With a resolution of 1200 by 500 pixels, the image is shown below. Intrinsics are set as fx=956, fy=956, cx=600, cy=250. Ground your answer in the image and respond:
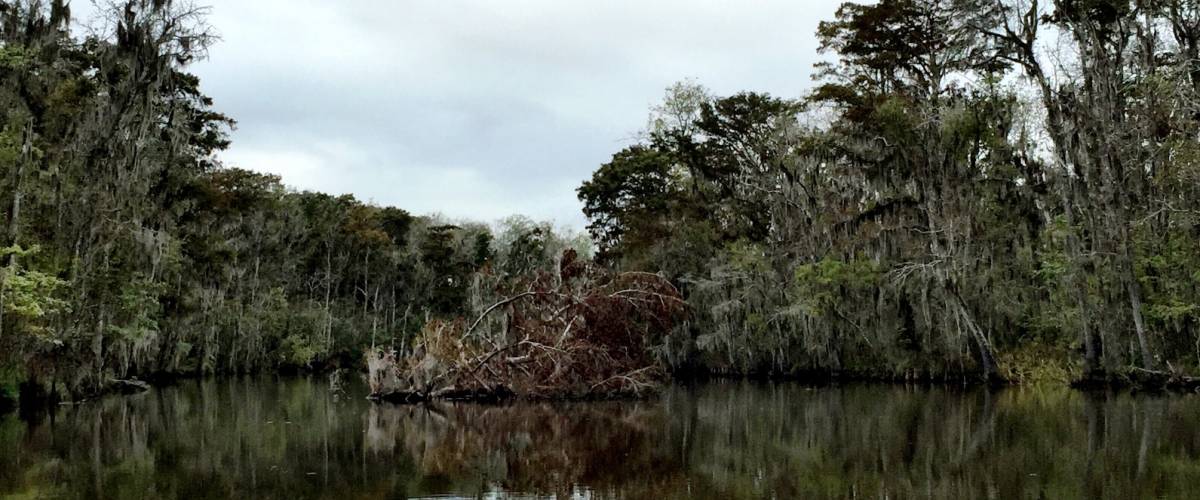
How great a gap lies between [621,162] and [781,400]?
18203 millimetres

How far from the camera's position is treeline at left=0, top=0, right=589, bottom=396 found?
1805 cm

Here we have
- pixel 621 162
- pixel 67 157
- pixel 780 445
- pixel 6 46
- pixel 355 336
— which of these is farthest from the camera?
pixel 355 336

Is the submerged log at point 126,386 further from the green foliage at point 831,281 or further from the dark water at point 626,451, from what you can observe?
the green foliage at point 831,281

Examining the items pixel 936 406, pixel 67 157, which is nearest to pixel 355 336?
pixel 67 157

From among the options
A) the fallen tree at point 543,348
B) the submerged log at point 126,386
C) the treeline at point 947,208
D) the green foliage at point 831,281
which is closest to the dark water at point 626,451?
the fallen tree at point 543,348

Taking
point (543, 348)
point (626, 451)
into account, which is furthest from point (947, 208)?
point (626, 451)

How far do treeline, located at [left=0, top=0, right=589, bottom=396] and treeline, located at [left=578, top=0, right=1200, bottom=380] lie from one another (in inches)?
401

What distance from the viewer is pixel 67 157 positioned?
65.0 ft

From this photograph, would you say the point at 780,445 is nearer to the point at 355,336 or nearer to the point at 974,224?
the point at 974,224

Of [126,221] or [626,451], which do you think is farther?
[126,221]

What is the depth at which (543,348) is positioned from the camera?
21156 millimetres

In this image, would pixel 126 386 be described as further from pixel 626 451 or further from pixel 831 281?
pixel 626 451

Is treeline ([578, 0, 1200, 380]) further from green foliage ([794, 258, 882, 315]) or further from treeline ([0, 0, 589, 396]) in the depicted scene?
treeline ([0, 0, 589, 396])

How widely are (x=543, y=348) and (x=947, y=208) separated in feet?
39.6
